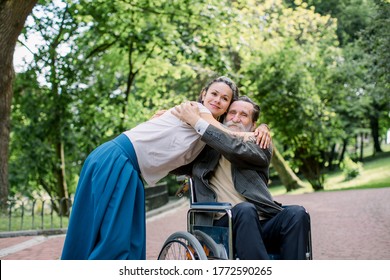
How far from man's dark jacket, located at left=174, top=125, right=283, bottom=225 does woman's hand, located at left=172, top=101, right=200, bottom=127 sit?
11 centimetres

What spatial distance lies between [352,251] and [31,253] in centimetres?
369

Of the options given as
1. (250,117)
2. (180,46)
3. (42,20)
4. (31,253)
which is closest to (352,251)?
(250,117)

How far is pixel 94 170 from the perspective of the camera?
3123 mm

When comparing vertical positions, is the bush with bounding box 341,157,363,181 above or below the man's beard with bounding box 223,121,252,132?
below

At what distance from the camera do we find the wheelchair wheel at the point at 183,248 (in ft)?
9.77

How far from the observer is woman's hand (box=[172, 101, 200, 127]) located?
3.20 meters

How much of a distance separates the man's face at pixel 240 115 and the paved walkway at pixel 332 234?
9.16ft

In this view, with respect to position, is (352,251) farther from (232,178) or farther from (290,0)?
(290,0)

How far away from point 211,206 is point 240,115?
25.6 inches

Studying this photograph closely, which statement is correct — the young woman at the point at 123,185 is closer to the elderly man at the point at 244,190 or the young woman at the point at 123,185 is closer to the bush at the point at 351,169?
the elderly man at the point at 244,190

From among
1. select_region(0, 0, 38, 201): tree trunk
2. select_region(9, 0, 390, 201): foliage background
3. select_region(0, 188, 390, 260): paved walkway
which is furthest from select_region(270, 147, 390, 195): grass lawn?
select_region(0, 0, 38, 201): tree trunk

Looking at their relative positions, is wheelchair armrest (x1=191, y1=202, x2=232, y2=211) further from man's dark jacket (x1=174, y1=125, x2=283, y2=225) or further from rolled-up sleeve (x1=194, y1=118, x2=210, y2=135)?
rolled-up sleeve (x1=194, y1=118, x2=210, y2=135)

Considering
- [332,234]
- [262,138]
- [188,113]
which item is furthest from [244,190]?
[332,234]

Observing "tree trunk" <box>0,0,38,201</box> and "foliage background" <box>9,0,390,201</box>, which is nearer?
"tree trunk" <box>0,0,38,201</box>
